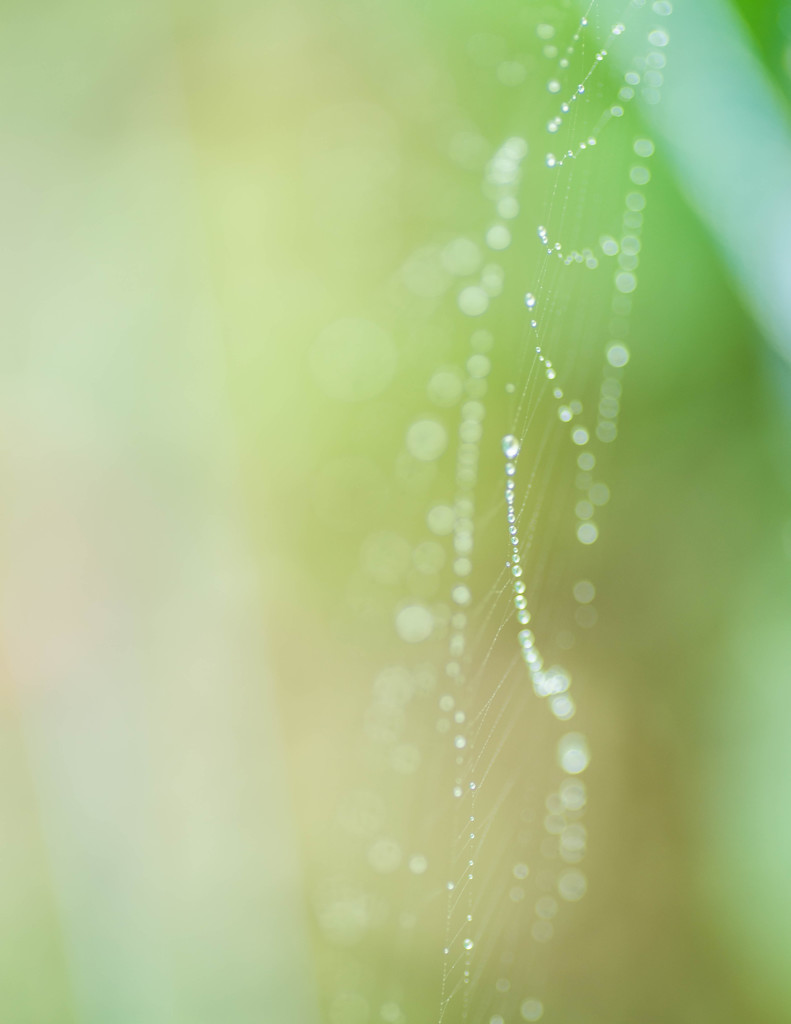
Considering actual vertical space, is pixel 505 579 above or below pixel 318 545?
below

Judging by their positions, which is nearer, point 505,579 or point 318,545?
point 505,579

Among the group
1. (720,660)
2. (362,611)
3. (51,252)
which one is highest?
(51,252)

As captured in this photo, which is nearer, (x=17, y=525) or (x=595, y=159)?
(x=595, y=159)

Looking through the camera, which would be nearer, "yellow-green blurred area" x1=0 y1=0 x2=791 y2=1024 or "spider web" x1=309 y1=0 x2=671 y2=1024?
"spider web" x1=309 y1=0 x2=671 y2=1024

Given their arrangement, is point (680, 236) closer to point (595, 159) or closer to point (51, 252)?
point (595, 159)

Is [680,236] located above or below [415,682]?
above

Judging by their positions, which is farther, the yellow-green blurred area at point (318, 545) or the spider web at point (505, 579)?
the yellow-green blurred area at point (318, 545)

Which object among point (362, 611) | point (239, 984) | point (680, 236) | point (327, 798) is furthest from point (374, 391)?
point (239, 984)
